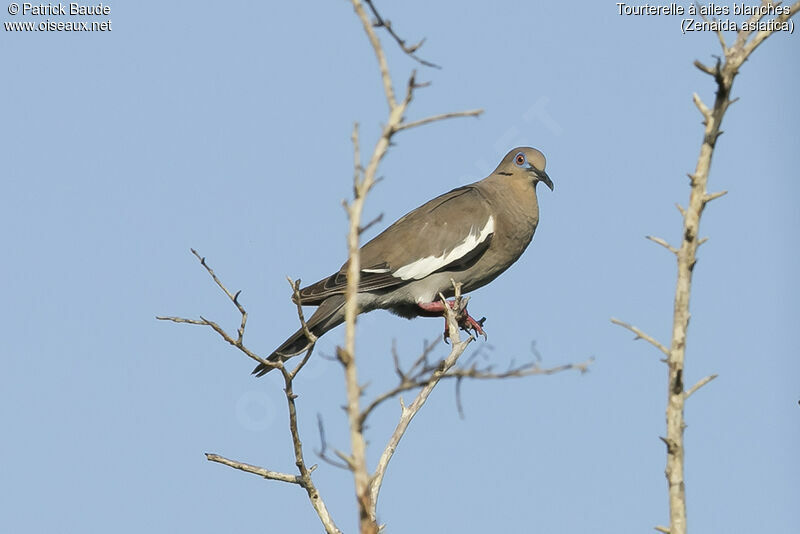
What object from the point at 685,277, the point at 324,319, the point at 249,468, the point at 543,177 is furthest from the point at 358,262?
the point at 543,177

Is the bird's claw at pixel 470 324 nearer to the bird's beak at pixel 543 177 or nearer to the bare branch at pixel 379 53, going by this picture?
the bird's beak at pixel 543 177

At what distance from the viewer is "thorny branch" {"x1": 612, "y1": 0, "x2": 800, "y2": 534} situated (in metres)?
2.94

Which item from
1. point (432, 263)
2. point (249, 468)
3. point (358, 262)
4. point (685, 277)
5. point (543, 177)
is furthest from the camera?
point (543, 177)

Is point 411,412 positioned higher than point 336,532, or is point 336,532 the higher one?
point 411,412

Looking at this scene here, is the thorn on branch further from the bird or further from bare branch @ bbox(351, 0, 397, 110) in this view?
the bird

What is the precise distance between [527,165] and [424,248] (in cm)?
125

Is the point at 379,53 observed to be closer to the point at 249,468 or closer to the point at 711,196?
the point at 711,196

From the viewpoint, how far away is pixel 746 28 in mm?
3271

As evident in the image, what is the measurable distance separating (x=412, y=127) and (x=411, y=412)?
7.88 ft

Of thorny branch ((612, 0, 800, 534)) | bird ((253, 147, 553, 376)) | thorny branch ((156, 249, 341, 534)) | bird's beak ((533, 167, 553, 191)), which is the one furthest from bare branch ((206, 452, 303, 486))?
bird's beak ((533, 167, 553, 191))

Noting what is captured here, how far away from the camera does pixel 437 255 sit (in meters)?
7.45

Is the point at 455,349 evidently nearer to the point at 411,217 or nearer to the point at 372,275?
the point at 372,275

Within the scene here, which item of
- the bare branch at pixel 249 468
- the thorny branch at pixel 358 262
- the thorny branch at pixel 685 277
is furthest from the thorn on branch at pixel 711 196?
the bare branch at pixel 249 468

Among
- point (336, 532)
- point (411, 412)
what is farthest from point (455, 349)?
point (336, 532)
